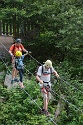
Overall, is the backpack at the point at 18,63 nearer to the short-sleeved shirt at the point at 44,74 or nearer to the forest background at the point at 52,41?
the forest background at the point at 52,41

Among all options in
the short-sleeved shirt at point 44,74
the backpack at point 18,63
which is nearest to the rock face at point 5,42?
the backpack at point 18,63

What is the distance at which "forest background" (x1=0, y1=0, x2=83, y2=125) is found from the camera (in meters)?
10.0

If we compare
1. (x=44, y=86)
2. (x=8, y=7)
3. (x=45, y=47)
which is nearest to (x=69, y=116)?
(x=44, y=86)

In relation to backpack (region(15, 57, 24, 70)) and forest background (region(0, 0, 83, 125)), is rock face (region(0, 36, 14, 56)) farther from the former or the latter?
backpack (region(15, 57, 24, 70))

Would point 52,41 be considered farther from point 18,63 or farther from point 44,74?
point 44,74

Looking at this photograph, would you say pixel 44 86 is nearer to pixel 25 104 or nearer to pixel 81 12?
pixel 25 104

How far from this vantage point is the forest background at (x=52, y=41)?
32.9 feet

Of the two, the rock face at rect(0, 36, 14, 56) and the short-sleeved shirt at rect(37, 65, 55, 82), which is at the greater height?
the rock face at rect(0, 36, 14, 56)

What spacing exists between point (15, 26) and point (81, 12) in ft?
10.9

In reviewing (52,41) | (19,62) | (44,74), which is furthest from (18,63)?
(52,41)

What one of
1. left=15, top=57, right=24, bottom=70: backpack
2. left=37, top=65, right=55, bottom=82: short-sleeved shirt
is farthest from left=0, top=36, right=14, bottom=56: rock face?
left=37, top=65, right=55, bottom=82: short-sleeved shirt

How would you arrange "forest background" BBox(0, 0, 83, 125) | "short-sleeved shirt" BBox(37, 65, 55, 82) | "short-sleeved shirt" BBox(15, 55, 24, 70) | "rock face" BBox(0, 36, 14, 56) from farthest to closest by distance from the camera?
"rock face" BBox(0, 36, 14, 56) → "forest background" BBox(0, 0, 83, 125) → "short-sleeved shirt" BBox(15, 55, 24, 70) → "short-sleeved shirt" BBox(37, 65, 55, 82)

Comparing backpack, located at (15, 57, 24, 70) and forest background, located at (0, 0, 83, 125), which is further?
forest background, located at (0, 0, 83, 125)

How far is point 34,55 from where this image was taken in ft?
46.3
